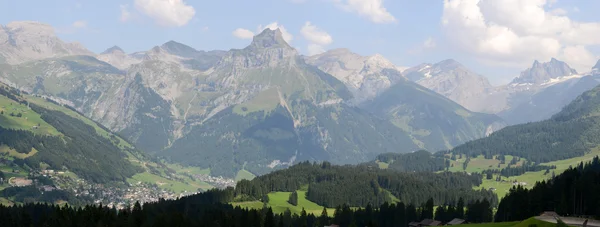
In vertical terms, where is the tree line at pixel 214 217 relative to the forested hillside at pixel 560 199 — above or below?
below

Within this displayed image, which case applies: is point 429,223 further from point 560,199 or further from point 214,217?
point 214,217

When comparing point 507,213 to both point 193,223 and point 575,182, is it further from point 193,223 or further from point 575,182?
point 193,223

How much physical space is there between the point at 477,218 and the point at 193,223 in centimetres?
7983

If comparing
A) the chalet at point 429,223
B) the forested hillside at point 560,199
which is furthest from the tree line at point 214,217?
the forested hillside at point 560,199

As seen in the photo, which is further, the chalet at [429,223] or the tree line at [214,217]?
the chalet at [429,223]

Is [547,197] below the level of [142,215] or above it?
above

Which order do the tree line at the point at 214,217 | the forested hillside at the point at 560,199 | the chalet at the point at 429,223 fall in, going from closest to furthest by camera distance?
the forested hillside at the point at 560,199, the tree line at the point at 214,217, the chalet at the point at 429,223

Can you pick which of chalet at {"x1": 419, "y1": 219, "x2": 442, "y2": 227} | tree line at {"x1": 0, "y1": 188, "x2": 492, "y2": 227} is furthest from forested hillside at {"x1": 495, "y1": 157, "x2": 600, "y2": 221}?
chalet at {"x1": 419, "y1": 219, "x2": 442, "y2": 227}

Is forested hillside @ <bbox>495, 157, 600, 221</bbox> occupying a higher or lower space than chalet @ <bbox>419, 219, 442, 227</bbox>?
higher

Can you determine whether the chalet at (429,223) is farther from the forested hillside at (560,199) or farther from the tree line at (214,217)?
the forested hillside at (560,199)

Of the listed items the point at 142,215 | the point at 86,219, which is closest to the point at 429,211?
the point at 142,215

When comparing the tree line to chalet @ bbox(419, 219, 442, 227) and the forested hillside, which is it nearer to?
chalet @ bbox(419, 219, 442, 227)

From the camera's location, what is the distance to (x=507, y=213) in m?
154

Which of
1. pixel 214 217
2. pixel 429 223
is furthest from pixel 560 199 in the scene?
pixel 214 217
